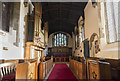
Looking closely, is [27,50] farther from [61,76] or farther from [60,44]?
[60,44]

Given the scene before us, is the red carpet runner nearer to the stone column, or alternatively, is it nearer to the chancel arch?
the stone column

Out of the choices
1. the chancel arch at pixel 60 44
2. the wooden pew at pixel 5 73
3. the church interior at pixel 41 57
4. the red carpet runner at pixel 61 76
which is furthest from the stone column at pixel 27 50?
the chancel arch at pixel 60 44

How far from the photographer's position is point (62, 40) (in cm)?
1642

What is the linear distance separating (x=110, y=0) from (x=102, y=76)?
323 centimetres

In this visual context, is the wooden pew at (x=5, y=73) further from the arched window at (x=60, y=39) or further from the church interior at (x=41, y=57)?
the arched window at (x=60, y=39)

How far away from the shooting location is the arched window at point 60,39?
16219mm

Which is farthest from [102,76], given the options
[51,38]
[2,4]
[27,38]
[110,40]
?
[51,38]

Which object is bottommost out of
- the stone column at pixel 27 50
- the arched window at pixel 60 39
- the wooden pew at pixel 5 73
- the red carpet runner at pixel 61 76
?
the red carpet runner at pixel 61 76

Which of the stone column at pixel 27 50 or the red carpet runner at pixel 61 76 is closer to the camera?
the red carpet runner at pixel 61 76

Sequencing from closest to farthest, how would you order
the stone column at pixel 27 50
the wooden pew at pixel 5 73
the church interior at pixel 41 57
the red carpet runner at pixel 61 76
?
the wooden pew at pixel 5 73, the church interior at pixel 41 57, the red carpet runner at pixel 61 76, the stone column at pixel 27 50

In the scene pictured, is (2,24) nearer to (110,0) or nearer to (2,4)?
(2,4)

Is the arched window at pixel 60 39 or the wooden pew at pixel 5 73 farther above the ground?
the arched window at pixel 60 39

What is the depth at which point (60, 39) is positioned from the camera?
53.7 feet

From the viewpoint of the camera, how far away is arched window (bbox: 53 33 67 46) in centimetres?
1622
